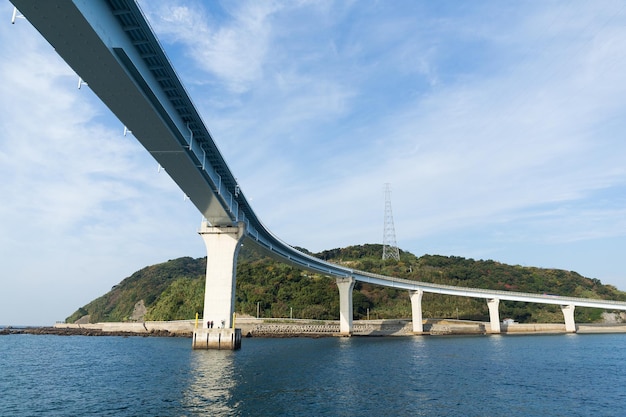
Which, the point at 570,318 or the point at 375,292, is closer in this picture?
the point at 570,318

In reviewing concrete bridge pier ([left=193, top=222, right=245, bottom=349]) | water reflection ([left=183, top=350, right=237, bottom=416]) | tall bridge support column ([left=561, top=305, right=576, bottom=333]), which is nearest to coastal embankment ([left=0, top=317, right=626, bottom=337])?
tall bridge support column ([left=561, top=305, right=576, bottom=333])

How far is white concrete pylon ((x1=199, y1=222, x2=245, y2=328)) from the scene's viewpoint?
56031mm

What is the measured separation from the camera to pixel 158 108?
99.9 feet

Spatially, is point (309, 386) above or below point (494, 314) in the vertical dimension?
below

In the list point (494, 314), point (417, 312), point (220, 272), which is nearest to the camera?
point (220, 272)

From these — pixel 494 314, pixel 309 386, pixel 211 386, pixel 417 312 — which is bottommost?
pixel 309 386

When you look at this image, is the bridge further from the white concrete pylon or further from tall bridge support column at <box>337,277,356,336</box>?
tall bridge support column at <box>337,277,356,336</box>

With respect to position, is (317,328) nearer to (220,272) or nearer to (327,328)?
(327,328)

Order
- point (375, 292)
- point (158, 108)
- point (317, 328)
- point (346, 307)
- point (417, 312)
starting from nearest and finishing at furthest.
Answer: point (158, 108) < point (346, 307) < point (317, 328) < point (417, 312) < point (375, 292)

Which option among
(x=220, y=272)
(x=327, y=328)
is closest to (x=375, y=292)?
(x=327, y=328)

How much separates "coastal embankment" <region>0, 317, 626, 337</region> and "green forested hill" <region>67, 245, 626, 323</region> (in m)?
8.90

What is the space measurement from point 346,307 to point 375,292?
4534cm

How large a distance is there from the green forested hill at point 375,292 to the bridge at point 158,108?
54.4 metres

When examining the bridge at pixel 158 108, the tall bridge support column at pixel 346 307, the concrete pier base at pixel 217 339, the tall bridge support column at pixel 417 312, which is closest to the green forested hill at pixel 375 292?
the tall bridge support column at pixel 346 307
